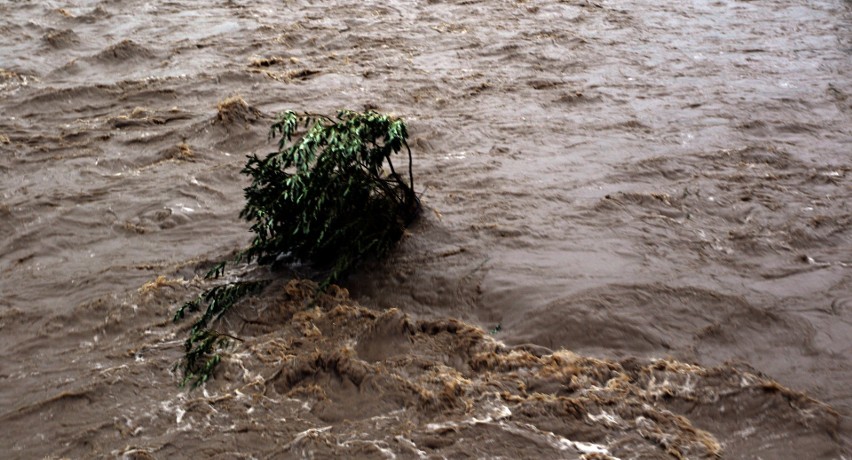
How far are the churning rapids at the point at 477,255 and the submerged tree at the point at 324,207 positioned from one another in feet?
0.52

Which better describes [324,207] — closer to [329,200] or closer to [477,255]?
[329,200]

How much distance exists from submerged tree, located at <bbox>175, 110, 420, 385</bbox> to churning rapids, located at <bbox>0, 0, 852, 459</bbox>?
16 cm

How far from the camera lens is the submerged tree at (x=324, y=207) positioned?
4605 mm

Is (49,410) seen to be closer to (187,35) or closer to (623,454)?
(623,454)

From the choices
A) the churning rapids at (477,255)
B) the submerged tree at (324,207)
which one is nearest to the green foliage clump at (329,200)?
the submerged tree at (324,207)

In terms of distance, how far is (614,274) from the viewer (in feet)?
14.9

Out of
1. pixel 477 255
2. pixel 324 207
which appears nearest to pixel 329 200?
pixel 324 207

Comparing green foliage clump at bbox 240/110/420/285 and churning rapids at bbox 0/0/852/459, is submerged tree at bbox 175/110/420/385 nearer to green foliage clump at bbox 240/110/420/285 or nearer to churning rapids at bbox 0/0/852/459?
green foliage clump at bbox 240/110/420/285

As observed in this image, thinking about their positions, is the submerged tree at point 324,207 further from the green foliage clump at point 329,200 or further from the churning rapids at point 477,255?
the churning rapids at point 477,255

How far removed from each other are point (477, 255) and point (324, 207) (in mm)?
934

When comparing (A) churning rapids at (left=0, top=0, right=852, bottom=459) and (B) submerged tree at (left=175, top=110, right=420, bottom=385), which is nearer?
(A) churning rapids at (left=0, top=0, right=852, bottom=459)

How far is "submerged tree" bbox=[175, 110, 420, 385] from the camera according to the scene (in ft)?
15.1

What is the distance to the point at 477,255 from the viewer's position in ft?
15.9

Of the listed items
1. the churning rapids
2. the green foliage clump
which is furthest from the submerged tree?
the churning rapids
